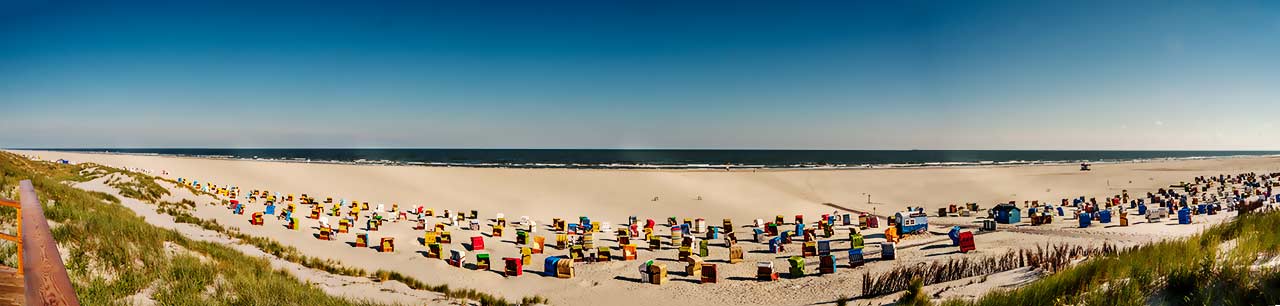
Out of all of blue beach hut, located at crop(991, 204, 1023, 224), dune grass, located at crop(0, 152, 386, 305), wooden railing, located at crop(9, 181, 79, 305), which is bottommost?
blue beach hut, located at crop(991, 204, 1023, 224)

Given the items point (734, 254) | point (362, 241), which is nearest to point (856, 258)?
point (734, 254)

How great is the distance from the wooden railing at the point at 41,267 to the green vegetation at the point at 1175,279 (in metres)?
7.14

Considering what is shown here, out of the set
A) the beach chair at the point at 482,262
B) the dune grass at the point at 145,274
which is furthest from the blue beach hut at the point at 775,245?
the dune grass at the point at 145,274

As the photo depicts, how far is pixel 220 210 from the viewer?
2356cm

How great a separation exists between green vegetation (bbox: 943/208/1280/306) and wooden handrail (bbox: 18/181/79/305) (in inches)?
281

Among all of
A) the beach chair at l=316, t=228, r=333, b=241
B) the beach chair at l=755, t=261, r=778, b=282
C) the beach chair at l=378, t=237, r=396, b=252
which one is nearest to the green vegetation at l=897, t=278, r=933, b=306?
the beach chair at l=755, t=261, r=778, b=282

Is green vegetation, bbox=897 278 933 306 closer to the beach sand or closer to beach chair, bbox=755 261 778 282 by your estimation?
the beach sand

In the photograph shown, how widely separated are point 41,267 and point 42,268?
0.12 feet

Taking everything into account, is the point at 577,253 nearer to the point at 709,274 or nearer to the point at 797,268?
the point at 709,274

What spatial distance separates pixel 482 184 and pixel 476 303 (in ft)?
110

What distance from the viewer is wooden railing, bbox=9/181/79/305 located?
3.08m

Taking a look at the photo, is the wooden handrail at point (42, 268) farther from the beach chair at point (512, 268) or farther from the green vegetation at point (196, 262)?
the beach chair at point (512, 268)

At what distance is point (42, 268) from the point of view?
3.49 meters

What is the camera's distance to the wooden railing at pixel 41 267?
308 centimetres
